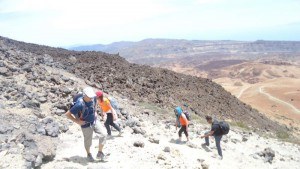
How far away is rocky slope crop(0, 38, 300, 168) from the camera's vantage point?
10.5 metres

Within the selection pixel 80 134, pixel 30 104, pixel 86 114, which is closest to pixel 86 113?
pixel 86 114

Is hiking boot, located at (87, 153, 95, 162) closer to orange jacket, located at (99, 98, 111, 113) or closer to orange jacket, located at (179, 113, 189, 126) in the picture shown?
orange jacket, located at (99, 98, 111, 113)

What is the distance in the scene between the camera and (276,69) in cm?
13300

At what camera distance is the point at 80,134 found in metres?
13.3

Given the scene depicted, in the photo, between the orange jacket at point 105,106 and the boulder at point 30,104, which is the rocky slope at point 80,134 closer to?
the boulder at point 30,104

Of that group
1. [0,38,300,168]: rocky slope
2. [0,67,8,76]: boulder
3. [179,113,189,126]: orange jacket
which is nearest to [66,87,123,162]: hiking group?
[0,38,300,168]: rocky slope

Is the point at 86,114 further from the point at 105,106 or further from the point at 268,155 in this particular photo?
the point at 268,155

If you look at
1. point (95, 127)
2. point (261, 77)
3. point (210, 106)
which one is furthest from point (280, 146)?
point (261, 77)

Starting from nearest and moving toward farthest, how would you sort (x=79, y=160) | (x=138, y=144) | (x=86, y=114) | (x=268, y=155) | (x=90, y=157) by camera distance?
1. (x=86, y=114)
2. (x=90, y=157)
3. (x=79, y=160)
4. (x=138, y=144)
5. (x=268, y=155)

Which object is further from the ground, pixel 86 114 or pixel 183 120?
pixel 86 114

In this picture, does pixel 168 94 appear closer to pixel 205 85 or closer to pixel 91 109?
pixel 205 85

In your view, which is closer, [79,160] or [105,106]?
[79,160]

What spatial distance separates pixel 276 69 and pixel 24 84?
126 meters

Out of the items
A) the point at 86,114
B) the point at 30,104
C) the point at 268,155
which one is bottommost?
the point at 268,155
